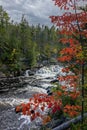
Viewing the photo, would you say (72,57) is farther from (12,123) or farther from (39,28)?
(39,28)

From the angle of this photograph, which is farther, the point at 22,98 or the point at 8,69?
the point at 8,69

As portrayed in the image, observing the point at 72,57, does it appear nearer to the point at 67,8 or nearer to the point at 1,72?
the point at 67,8

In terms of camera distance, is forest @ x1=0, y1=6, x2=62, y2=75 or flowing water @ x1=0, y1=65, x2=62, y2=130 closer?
flowing water @ x1=0, y1=65, x2=62, y2=130

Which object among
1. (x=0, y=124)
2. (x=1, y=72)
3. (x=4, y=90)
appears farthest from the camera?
(x=1, y=72)

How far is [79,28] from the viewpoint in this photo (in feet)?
28.4

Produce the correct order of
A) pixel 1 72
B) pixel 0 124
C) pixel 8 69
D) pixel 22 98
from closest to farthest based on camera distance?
pixel 0 124
pixel 22 98
pixel 1 72
pixel 8 69

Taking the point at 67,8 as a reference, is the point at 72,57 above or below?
below

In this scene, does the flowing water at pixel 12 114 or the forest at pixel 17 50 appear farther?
the forest at pixel 17 50

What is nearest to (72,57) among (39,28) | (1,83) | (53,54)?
(1,83)

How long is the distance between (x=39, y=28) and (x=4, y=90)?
10357 cm

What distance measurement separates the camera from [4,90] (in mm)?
33719

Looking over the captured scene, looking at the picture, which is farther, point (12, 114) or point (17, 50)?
point (17, 50)

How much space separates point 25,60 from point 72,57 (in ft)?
202

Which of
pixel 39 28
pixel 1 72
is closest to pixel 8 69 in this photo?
pixel 1 72
